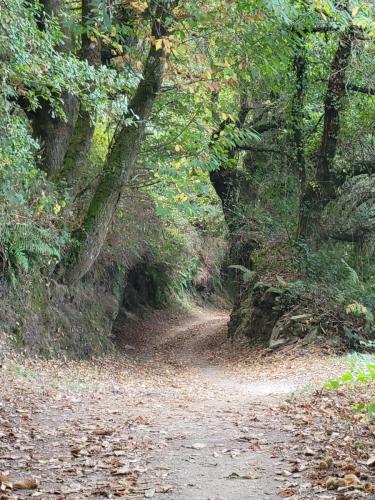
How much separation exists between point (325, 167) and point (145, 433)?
13.2 m

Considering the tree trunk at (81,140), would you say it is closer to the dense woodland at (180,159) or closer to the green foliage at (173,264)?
the dense woodland at (180,159)

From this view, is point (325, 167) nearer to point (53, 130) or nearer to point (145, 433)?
point (53, 130)

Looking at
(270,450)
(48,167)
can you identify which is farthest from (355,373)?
(48,167)

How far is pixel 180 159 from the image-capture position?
13.5 metres

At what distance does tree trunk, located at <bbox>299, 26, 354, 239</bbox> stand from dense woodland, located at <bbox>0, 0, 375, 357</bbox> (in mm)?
45

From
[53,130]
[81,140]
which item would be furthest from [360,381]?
[53,130]

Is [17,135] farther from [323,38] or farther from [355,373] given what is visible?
[323,38]

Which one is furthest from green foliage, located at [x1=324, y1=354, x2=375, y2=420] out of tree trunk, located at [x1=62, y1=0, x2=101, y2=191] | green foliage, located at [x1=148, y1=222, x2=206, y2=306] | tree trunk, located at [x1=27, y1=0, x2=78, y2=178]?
green foliage, located at [x1=148, y1=222, x2=206, y2=306]

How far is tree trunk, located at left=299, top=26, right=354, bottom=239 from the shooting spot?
16.8 meters

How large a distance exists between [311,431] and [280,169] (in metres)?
15.0

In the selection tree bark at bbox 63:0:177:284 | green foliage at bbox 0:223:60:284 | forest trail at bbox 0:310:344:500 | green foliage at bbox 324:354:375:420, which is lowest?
forest trail at bbox 0:310:344:500

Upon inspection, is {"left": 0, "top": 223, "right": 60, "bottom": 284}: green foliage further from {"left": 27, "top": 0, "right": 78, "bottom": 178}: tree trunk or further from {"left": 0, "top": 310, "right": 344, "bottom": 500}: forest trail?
{"left": 0, "top": 310, "right": 344, "bottom": 500}: forest trail

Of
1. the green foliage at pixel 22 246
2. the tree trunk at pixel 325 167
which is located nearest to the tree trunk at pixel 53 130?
the green foliage at pixel 22 246

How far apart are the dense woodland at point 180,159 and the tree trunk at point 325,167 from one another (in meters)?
0.04
